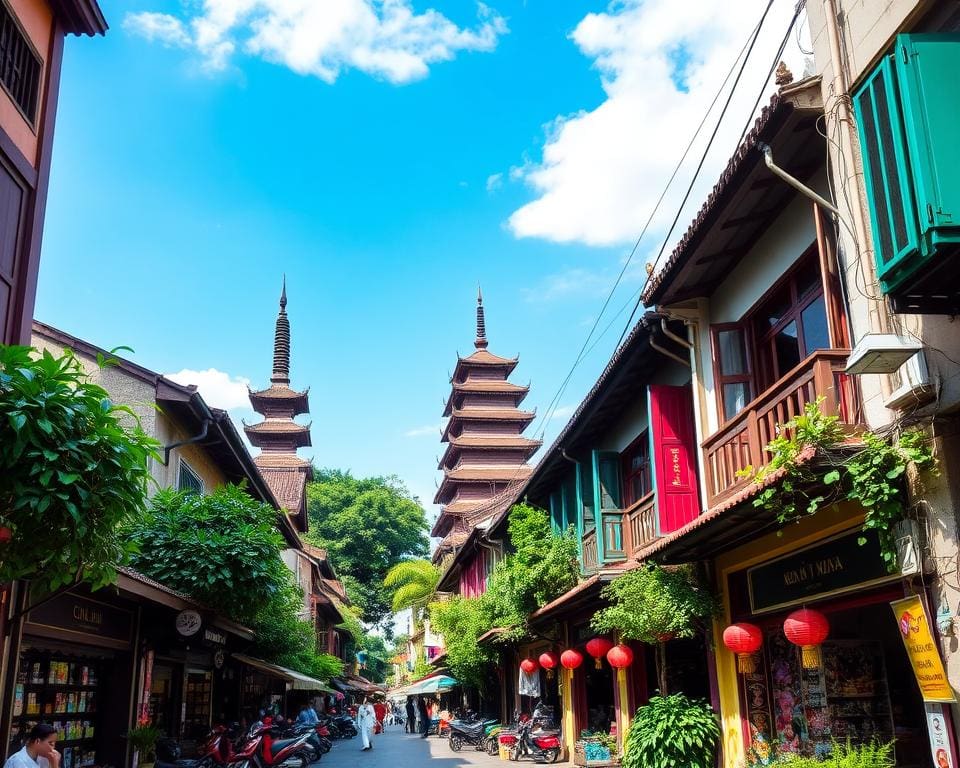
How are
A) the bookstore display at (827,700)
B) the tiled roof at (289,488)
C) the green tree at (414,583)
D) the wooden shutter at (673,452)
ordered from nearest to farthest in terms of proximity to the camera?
1. the bookstore display at (827,700)
2. the wooden shutter at (673,452)
3. the tiled roof at (289,488)
4. the green tree at (414,583)

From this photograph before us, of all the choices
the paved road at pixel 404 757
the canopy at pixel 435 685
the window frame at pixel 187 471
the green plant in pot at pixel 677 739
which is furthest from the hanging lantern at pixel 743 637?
Result: the canopy at pixel 435 685

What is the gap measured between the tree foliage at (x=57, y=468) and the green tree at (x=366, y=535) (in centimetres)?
5498

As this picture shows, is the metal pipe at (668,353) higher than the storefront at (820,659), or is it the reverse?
the metal pipe at (668,353)

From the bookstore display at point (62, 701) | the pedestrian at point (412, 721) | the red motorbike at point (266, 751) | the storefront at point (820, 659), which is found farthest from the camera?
the pedestrian at point (412, 721)

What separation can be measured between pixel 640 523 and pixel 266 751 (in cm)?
729

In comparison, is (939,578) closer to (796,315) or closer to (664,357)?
(796,315)

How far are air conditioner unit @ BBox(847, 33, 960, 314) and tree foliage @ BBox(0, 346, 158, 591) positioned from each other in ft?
16.6

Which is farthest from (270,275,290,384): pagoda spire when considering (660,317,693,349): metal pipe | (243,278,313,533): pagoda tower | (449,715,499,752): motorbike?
(660,317,693,349): metal pipe

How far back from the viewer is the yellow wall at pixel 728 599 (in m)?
9.05

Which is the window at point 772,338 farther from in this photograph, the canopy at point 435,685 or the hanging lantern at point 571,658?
the canopy at point 435,685

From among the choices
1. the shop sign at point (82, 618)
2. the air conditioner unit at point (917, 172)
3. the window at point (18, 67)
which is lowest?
the shop sign at point (82, 618)

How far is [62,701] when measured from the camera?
11.6 m

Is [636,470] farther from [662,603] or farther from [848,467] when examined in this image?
[848,467]

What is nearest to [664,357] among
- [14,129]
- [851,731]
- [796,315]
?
[796,315]
